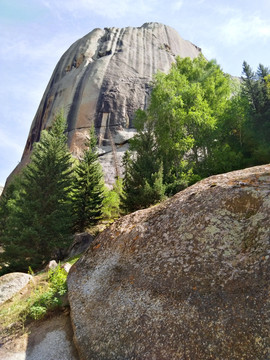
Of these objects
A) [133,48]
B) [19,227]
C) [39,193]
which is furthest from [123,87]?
[19,227]

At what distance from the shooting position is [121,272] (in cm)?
587

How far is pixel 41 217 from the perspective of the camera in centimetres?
1501

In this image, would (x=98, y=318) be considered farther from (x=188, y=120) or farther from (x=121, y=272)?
(x=188, y=120)

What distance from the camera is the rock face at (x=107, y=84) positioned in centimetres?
→ 3303

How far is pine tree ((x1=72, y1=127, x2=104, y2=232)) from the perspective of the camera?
18.5 m

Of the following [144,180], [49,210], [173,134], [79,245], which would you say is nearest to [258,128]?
[173,134]

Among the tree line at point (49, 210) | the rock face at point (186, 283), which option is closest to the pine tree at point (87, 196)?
the tree line at point (49, 210)

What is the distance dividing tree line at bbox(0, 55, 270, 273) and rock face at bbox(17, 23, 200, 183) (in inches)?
397

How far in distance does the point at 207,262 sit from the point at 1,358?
14.2ft

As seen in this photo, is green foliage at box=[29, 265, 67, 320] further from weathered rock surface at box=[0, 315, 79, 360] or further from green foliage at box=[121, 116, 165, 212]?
green foliage at box=[121, 116, 165, 212]

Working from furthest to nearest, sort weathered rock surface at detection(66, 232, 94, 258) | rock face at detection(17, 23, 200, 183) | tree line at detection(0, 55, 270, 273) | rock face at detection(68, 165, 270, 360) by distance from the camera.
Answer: rock face at detection(17, 23, 200, 183) < weathered rock surface at detection(66, 232, 94, 258) < tree line at detection(0, 55, 270, 273) < rock face at detection(68, 165, 270, 360)

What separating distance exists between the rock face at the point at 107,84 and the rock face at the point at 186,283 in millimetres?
22736

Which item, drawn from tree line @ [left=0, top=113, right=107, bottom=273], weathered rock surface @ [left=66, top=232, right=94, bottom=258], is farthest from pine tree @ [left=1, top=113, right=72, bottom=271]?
weathered rock surface @ [left=66, top=232, right=94, bottom=258]

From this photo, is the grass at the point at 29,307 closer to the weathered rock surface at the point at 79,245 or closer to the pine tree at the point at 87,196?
the weathered rock surface at the point at 79,245
